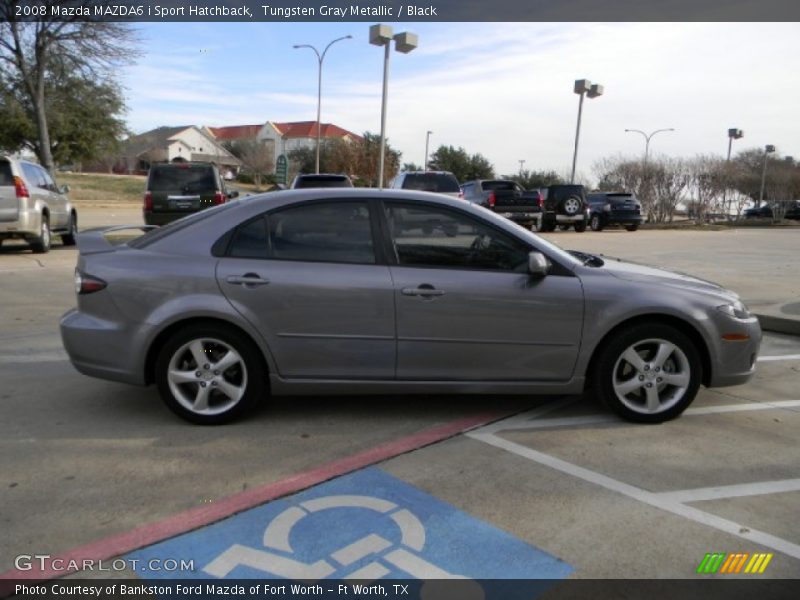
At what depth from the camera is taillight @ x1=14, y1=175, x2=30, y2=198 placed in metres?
11.6

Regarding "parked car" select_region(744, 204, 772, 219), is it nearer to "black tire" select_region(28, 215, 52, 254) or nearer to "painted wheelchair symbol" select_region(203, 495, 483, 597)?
"black tire" select_region(28, 215, 52, 254)

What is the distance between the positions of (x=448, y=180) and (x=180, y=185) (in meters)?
6.86

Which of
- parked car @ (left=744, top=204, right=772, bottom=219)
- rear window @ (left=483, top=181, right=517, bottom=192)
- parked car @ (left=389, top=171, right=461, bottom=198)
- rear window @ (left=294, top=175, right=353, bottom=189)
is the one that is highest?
parked car @ (left=744, top=204, right=772, bottom=219)

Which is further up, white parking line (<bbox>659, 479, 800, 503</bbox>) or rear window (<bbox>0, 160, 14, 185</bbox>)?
rear window (<bbox>0, 160, 14, 185</bbox>)

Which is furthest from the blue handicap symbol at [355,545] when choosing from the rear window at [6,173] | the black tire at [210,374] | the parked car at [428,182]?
the parked car at [428,182]

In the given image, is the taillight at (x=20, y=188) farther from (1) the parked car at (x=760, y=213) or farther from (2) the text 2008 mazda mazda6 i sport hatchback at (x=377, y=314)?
(1) the parked car at (x=760, y=213)

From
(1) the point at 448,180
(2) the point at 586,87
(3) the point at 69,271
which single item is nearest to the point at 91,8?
(1) the point at 448,180

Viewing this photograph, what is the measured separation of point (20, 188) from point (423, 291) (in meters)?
10.3

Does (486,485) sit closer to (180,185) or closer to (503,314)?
(503,314)

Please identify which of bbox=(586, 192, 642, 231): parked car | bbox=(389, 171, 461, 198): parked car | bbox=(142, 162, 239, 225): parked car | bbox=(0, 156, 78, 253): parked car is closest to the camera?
bbox=(0, 156, 78, 253): parked car

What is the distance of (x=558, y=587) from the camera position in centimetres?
262

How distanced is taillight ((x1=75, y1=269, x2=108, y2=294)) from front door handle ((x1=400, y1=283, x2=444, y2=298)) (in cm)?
192

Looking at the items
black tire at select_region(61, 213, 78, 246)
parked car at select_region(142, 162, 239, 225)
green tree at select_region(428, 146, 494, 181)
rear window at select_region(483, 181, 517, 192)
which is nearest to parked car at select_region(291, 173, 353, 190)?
parked car at select_region(142, 162, 239, 225)

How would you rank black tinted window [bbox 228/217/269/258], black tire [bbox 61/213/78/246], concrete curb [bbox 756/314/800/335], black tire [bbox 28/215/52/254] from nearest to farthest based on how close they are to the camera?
1. black tinted window [bbox 228/217/269/258]
2. concrete curb [bbox 756/314/800/335]
3. black tire [bbox 28/215/52/254]
4. black tire [bbox 61/213/78/246]
